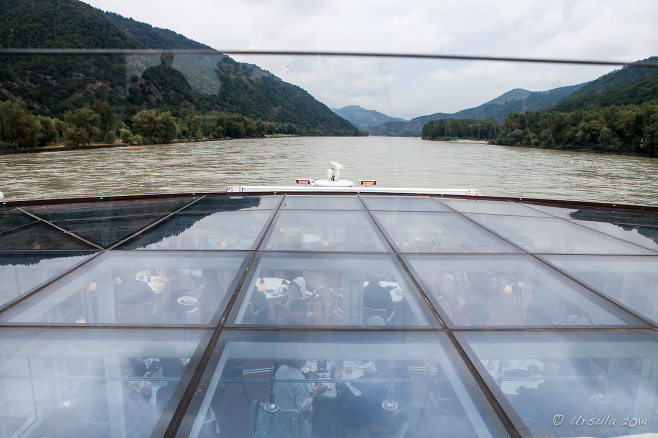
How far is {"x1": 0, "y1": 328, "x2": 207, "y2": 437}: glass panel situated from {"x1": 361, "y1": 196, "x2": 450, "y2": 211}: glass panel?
141 inches

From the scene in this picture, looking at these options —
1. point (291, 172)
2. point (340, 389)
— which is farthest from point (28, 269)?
→ point (291, 172)

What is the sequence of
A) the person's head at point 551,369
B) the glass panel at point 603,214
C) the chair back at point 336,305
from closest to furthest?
the person's head at point 551,369
the chair back at point 336,305
the glass panel at point 603,214

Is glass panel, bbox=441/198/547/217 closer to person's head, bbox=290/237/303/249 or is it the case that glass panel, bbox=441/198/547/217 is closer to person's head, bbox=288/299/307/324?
person's head, bbox=290/237/303/249

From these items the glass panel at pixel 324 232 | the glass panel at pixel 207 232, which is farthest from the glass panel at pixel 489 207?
the glass panel at pixel 207 232

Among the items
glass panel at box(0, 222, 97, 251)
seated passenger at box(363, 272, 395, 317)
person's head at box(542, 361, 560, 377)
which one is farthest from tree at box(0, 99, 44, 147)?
person's head at box(542, 361, 560, 377)

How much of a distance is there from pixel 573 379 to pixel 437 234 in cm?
228

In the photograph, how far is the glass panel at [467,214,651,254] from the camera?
3365 mm

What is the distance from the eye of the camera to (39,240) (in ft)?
11.6

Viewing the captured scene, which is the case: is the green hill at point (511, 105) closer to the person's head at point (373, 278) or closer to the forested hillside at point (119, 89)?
the forested hillside at point (119, 89)

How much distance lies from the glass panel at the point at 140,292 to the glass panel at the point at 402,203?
263 cm

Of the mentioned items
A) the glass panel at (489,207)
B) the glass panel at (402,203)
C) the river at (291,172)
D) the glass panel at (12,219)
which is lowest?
the river at (291,172)

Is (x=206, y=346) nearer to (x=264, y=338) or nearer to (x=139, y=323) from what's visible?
(x=264, y=338)

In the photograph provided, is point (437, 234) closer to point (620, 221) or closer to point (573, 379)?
point (573, 379)

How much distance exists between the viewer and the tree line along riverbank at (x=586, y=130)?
44.9 feet
